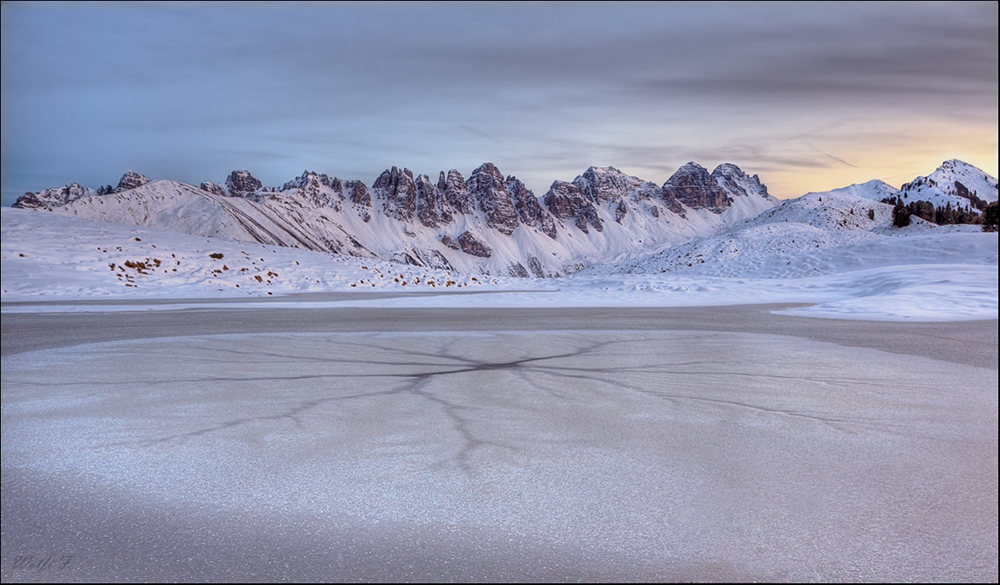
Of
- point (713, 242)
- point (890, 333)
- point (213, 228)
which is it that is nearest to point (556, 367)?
point (890, 333)

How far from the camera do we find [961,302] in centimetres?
978

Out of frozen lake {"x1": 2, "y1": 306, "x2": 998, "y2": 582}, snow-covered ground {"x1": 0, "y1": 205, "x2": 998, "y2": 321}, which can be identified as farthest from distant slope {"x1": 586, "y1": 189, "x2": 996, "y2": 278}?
frozen lake {"x1": 2, "y1": 306, "x2": 998, "y2": 582}

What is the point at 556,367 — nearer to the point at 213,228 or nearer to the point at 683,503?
the point at 683,503

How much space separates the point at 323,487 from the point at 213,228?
5937 inches

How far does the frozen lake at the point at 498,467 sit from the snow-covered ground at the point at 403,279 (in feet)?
19.8

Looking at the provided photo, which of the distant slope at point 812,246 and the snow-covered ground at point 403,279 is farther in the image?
the distant slope at point 812,246

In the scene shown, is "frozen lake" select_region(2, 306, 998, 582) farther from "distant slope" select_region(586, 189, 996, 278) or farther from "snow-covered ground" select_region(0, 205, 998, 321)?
"distant slope" select_region(586, 189, 996, 278)

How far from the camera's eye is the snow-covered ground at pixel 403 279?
446 inches

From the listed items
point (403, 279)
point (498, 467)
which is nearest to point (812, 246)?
point (403, 279)

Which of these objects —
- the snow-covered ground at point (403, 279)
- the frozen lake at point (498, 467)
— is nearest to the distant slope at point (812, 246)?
the snow-covered ground at point (403, 279)

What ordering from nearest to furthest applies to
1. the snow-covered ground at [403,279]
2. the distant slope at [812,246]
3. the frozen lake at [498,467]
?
the frozen lake at [498,467], the snow-covered ground at [403,279], the distant slope at [812,246]

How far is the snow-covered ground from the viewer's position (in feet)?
37.2

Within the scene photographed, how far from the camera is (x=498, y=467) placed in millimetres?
2721

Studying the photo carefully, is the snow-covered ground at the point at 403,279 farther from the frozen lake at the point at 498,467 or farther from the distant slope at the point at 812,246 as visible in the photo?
the frozen lake at the point at 498,467
